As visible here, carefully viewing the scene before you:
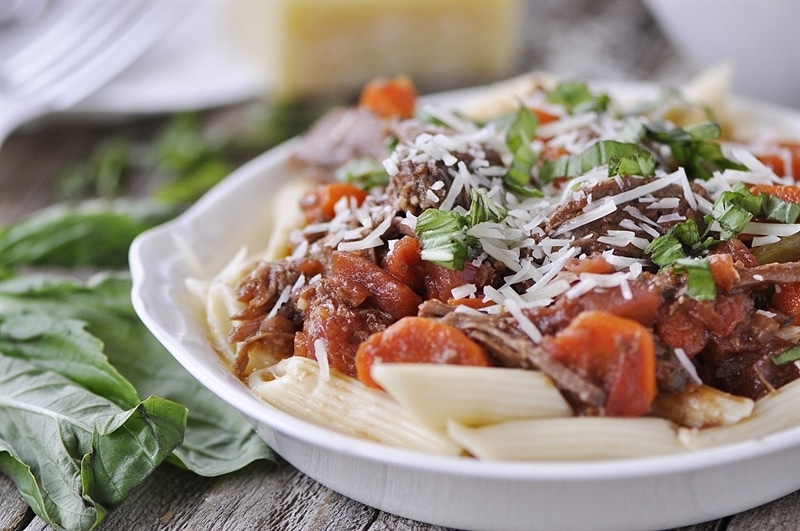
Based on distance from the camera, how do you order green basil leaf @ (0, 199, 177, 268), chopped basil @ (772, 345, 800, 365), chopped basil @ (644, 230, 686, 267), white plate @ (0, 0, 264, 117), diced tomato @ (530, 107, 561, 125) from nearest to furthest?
chopped basil @ (772, 345, 800, 365) < chopped basil @ (644, 230, 686, 267) < diced tomato @ (530, 107, 561, 125) < green basil leaf @ (0, 199, 177, 268) < white plate @ (0, 0, 264, 117)

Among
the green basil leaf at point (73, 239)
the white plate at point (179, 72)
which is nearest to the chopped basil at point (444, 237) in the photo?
the green basil leaf at point (73, 239)

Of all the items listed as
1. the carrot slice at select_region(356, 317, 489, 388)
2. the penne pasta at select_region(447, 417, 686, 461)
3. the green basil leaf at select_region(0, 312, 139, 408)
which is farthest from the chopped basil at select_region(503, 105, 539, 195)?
the green basil leaf at select_region(0, 312, 139, 408)

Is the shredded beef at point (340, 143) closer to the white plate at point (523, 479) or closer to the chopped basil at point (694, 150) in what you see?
the chopped basil at point (694, 150)

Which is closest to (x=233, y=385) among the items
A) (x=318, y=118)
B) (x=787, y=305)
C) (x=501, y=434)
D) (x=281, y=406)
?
(x=281, y=406)

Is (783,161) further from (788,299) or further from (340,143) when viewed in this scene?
(340,143)

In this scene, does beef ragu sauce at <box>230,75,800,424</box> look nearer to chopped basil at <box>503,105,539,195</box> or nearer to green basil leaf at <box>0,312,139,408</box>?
chopped basil at <box>503,105,539,195</box>

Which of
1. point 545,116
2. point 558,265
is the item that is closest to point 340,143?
point 545,116
